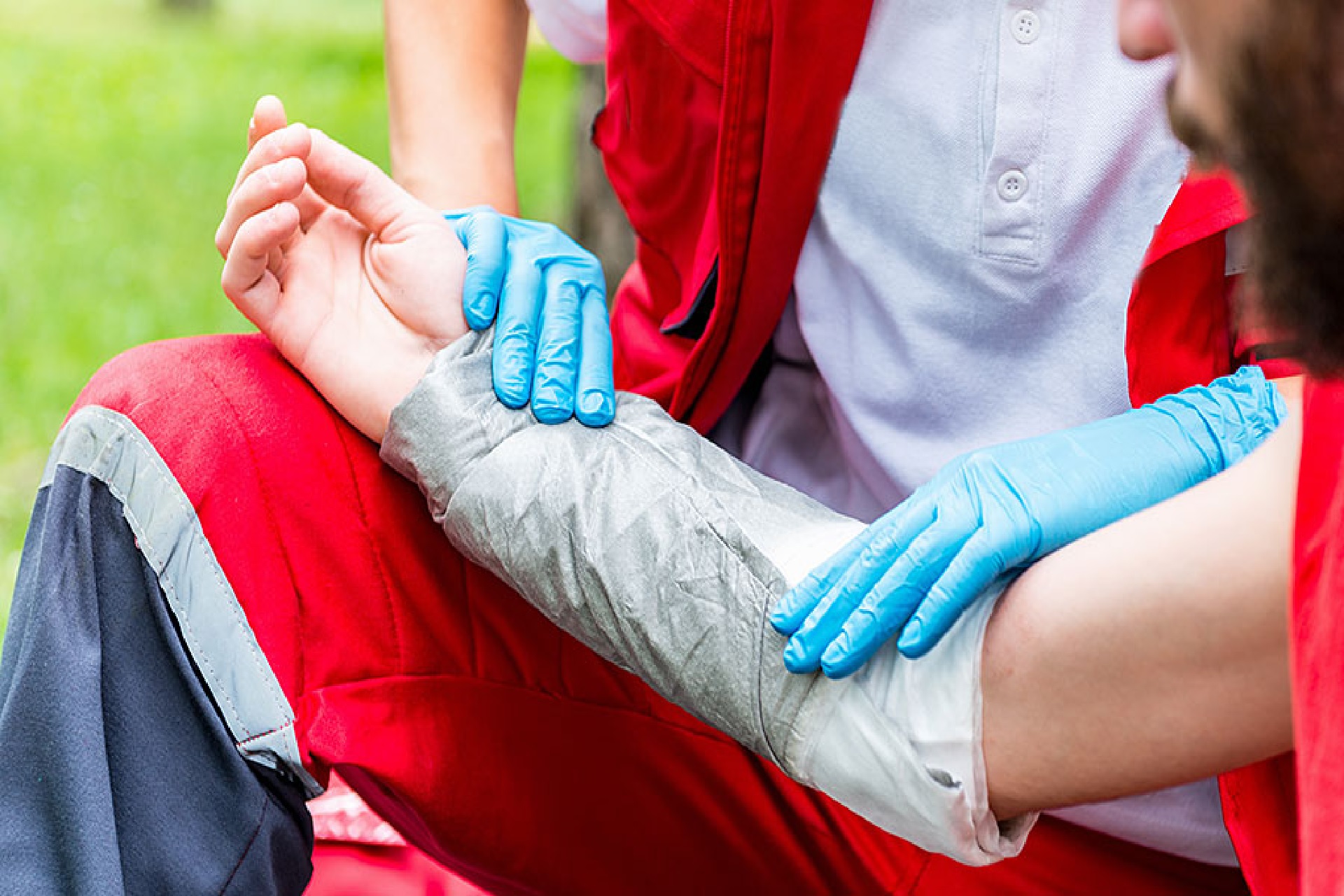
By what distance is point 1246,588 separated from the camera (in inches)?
36.1

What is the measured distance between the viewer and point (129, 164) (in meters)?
5.56

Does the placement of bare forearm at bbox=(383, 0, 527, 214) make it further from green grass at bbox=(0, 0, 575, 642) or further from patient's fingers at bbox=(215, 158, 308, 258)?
green grass at bbox=(0, 0, 575, 642)

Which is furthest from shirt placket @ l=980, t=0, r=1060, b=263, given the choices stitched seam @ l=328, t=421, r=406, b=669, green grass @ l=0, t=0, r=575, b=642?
green grass @ l=0, t=0, r=575, b=642

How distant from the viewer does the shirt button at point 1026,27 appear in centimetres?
125

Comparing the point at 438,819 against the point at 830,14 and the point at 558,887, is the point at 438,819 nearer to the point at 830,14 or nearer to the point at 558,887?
the point at 558,887

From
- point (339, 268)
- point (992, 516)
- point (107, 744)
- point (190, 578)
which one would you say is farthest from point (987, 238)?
point (107, 744)

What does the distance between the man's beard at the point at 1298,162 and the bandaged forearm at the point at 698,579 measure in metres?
0.35

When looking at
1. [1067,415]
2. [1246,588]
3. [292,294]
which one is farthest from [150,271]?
[1246,588]

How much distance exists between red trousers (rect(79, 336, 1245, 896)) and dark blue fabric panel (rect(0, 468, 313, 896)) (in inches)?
2.5

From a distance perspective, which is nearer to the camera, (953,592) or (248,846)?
(953,592)

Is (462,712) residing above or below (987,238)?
below

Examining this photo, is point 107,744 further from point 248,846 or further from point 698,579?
point 698,579

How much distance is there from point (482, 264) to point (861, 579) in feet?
1.43

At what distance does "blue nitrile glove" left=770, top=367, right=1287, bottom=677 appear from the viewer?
1034mm
